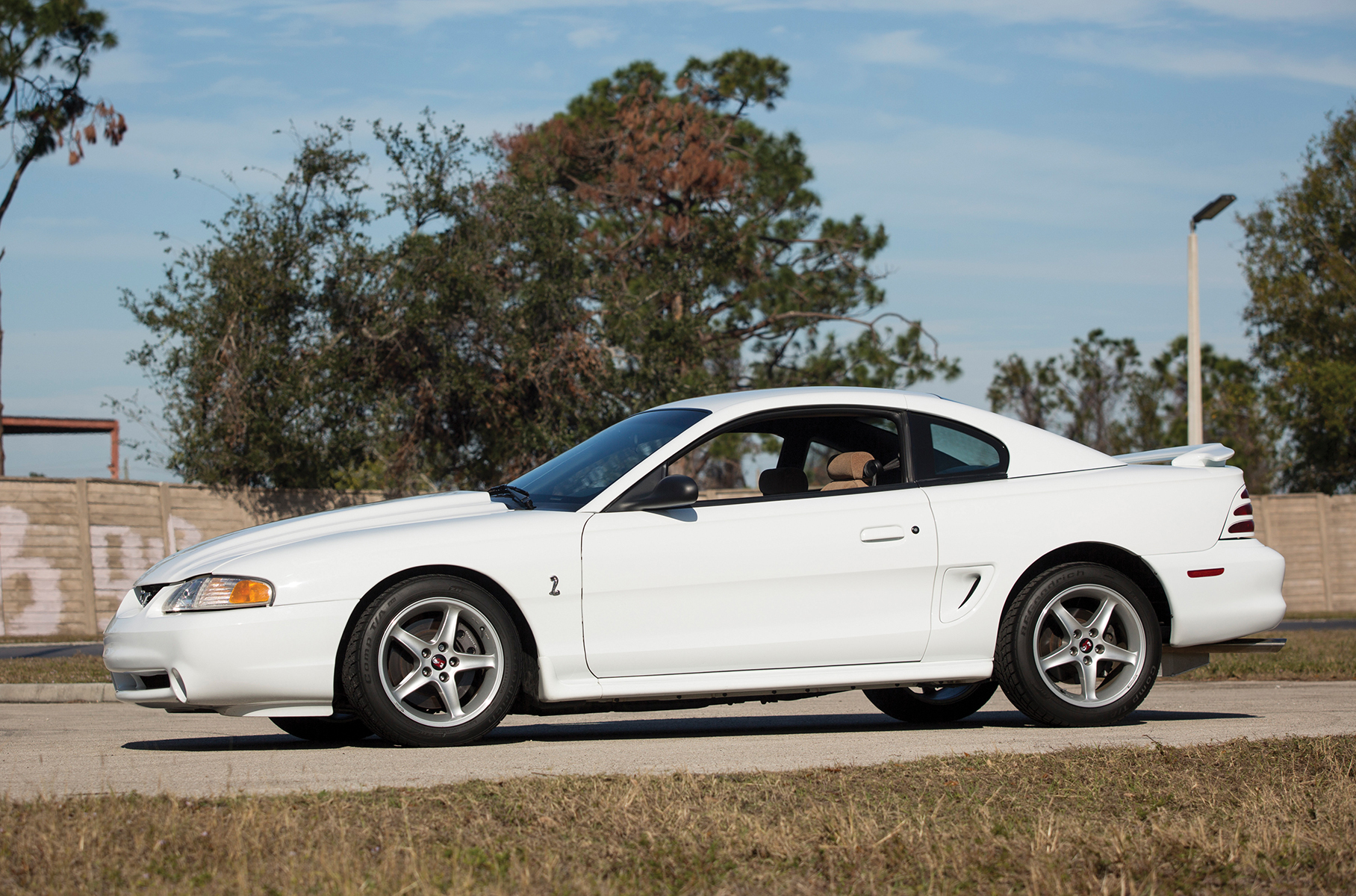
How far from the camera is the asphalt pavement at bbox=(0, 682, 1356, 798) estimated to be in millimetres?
4973

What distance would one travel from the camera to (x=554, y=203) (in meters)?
23.5

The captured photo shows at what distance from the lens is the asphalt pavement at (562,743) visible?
4.97m

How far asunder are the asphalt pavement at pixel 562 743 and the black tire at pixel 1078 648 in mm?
134

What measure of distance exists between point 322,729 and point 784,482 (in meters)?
2.54

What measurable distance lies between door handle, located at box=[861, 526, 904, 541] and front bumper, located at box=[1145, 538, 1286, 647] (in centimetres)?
128

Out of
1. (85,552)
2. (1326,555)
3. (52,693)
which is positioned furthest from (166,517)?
(1326,555)

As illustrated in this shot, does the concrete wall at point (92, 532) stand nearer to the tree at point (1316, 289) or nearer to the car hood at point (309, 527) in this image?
the car hood at point (309, 527)

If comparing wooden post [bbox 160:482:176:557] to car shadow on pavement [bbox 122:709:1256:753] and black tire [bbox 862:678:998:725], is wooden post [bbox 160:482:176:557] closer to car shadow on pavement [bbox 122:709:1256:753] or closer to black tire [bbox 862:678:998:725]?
car shadow on pavement [bbox 122:709:1256:753]

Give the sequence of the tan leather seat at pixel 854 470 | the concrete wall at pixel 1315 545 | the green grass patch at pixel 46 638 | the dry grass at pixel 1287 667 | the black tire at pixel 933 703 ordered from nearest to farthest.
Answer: the tan leather seat at pixel 854 470 → the black tire at pixel 933 703 → the dry grass at pixel 1287 667 → the green grass patch at pixel 46 638 → the concrete wall at pixel 1315 545

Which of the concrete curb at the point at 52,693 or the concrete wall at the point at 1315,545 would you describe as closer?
the concrete curb at the point at 52,693

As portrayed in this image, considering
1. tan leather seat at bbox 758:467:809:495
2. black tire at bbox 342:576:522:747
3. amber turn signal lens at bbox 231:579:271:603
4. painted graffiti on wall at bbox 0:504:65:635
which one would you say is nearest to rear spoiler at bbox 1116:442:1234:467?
tan leather seat at bbox 758:467:809:495

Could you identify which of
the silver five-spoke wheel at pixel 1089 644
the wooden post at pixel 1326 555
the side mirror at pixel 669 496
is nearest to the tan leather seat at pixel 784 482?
the side mirror at pixel 669 496

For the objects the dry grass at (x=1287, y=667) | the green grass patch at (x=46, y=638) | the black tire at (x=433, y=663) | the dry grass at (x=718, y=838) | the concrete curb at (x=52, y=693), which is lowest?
the green grass patch at (x=46, y=638)

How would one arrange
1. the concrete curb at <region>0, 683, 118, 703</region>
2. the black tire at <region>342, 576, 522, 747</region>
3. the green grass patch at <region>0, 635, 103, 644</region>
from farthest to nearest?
1. the green grass patch at <region>0, 635, 103, 644</region>
2. the concrete curb at <region>0, 683, 118, 703</region>
3. the black tire at <region>342, 576, 522, 747</region>
